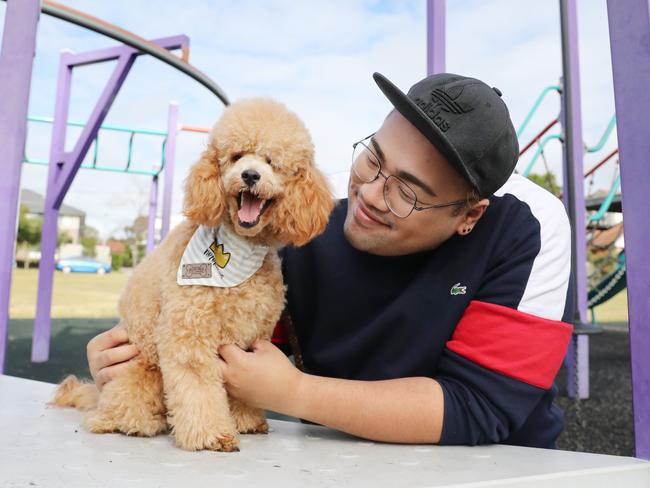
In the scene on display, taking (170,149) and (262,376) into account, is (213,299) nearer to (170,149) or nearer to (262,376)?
(262,376)

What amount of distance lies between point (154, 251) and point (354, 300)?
0.43 meters

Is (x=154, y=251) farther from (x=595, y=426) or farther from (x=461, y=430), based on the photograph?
(x=595, y=426)

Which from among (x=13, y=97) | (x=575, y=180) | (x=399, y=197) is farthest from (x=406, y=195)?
(x=575, y=180)

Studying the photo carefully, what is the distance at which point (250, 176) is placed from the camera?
96 centimetres

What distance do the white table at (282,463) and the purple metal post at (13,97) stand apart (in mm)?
462

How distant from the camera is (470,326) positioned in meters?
0.98

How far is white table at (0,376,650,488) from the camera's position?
26.2 inches

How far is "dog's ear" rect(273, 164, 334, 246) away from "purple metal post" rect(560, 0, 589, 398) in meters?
1.74

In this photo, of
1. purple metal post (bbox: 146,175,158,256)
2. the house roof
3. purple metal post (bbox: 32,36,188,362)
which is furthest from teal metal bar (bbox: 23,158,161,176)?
the house roof

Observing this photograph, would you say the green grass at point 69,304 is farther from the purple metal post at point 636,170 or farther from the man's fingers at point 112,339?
the purple metal post at point 636,170

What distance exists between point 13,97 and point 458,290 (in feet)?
3.39

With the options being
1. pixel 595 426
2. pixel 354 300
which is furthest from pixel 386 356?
pixel 595 426

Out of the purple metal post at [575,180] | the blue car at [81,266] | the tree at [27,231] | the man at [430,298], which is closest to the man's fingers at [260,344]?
the man at [430,298]

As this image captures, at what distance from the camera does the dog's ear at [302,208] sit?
1.02m
